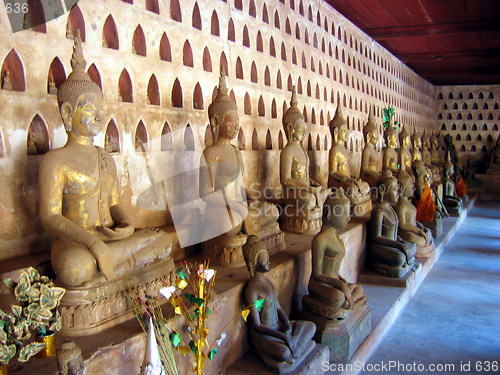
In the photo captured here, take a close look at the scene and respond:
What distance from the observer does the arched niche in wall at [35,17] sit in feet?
11.6

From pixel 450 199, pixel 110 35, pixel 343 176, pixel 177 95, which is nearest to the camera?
pixel 110 35

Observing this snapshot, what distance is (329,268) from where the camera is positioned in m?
4.36

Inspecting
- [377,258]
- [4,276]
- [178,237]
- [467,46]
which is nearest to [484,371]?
[377,258]

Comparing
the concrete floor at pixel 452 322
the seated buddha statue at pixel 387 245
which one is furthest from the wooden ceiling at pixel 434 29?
the concrete floor at pixel 452 322

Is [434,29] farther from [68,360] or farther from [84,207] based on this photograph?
[68,360]

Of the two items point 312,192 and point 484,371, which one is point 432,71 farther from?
point 484,371

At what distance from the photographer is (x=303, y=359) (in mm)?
3523

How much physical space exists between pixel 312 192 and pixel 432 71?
12.1 meters

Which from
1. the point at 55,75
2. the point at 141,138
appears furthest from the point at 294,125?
the point at 55,75

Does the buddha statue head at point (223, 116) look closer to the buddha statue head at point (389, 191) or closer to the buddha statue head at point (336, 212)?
the buddha statue head at point (336, 212)

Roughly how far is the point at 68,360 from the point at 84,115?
5.35ft

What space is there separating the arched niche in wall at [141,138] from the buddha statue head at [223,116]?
665 mm

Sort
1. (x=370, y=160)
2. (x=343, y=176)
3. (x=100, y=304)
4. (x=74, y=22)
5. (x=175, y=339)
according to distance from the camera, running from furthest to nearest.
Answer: (x=370, y=160) < (x=343, y=176) < (x=74, y=22) < (x=100, y=304) < (x=175, y=339)

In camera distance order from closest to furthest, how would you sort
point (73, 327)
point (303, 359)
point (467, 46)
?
1. point (73, 327)
2. point (303, 359)
3. point (467, 46)
